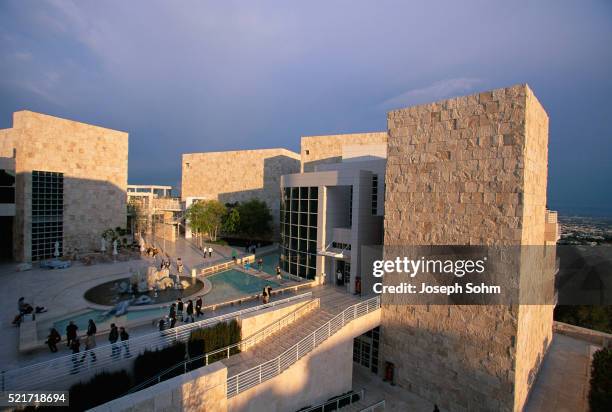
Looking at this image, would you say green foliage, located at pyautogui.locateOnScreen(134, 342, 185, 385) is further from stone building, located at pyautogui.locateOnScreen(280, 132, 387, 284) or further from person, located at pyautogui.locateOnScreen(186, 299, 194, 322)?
stone building, located at pyautogui.locateOnScreen(280, 132, 387, 284)

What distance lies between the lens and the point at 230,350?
13.4 m

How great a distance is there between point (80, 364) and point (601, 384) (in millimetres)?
20122

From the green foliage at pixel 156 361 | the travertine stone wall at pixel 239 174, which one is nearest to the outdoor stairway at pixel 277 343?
the green foliage at pixel 156 361

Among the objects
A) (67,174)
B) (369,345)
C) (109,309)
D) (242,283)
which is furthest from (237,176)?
(369,345)

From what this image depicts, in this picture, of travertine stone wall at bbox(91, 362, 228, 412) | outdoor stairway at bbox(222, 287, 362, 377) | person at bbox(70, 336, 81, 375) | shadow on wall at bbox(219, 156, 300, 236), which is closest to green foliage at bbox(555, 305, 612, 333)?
outdoor stairway at bbox(222, 287, 362, 377)

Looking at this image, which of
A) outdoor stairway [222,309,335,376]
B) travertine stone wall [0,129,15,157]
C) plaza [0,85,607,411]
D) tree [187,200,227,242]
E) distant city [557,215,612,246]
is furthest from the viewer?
distant city [557,215,612,246]

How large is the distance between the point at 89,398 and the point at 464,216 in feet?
49.6

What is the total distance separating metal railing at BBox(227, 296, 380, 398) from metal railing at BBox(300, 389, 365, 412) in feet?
7.80

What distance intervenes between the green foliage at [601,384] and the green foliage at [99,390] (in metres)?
18.1

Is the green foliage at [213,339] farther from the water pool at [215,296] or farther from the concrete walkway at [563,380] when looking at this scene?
the concrete walkway at [563,380]

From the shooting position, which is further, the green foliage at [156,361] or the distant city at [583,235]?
the distant city at [583,235]

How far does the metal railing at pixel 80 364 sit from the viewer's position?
30.9ft

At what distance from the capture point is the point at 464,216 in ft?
44.3

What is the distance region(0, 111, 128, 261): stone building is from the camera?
27.3 meters
